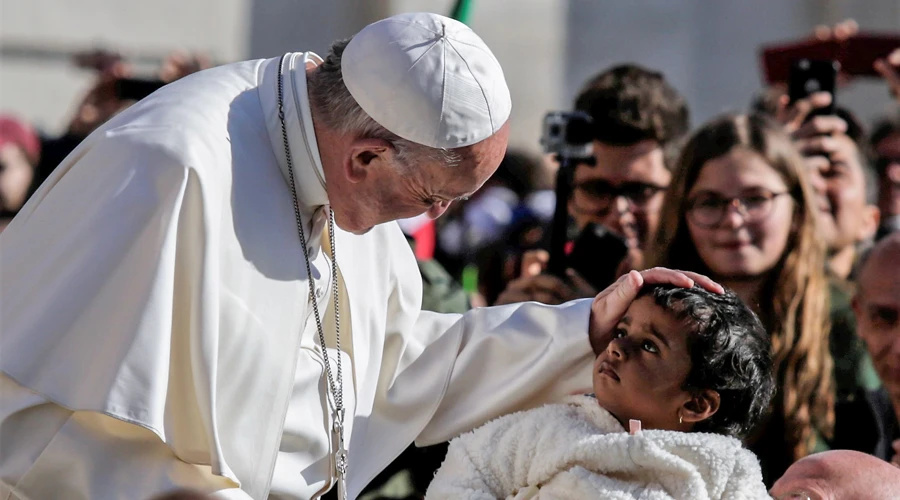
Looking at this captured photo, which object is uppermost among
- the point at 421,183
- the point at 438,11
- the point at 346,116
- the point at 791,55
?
the point at 346,116

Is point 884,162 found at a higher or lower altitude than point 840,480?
lower

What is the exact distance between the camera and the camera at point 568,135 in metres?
4.14

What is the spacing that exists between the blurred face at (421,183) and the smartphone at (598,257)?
135 cm

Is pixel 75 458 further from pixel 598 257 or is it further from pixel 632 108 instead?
pixel 632 108

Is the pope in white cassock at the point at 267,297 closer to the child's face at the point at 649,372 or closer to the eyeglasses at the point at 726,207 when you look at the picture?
the child's face at the point at 649,372

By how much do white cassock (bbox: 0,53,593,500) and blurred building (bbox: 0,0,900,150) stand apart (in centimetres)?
719

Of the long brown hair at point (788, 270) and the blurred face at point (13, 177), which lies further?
the blurred face at point (13, 177)

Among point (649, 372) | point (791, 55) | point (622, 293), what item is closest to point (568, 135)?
point (622, 293)

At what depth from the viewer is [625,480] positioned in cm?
267

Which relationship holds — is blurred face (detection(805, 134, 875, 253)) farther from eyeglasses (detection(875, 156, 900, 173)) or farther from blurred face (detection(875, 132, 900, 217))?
eyeglasses (detection(875, 156, 900, 173))

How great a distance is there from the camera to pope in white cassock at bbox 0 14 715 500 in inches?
98.1

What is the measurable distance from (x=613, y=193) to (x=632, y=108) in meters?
0.36

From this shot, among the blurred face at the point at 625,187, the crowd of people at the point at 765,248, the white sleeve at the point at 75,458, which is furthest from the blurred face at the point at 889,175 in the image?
the white sleeve at the point at 75,458

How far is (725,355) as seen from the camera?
2715 millimetres
